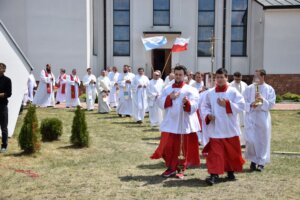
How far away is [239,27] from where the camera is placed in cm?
3056

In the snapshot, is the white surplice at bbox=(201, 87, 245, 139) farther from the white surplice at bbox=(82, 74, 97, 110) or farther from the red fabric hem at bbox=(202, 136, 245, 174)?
the white surplice at bbox=(82, 74, 97, 110)

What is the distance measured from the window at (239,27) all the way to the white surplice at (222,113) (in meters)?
23.5

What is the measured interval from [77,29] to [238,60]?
11.4 metres

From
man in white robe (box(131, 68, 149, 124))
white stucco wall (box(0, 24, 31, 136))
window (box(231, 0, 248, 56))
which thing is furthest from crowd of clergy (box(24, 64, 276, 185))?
window (box(231, 0, 248, 56))

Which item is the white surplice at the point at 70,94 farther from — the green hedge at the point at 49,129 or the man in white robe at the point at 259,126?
the man in white robe at the point at 259,126

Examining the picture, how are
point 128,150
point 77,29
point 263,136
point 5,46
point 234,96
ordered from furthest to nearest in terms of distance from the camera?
point 77,29
point 5,46
point 128,150
point 263,136
point 234,96

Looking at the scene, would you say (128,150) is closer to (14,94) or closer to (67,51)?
(14,94)

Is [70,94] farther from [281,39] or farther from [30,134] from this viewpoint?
[281,39]

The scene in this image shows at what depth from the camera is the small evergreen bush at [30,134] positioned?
971 centimetres

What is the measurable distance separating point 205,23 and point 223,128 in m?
23.6

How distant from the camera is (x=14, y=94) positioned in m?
12.3

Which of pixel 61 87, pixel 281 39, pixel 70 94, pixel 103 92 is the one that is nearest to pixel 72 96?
pixel 70 94

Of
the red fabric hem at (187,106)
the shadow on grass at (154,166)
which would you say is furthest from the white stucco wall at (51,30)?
the red fabric hem at (187,106)

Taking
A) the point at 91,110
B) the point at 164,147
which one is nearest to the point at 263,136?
the point at 164,147
